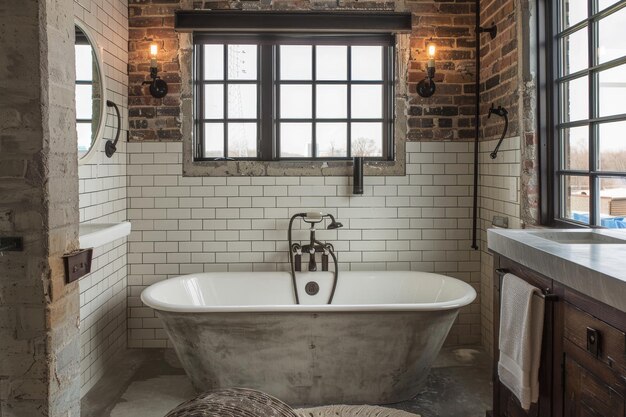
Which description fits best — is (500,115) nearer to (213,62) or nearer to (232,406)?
(213,62)

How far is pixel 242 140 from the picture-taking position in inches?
170

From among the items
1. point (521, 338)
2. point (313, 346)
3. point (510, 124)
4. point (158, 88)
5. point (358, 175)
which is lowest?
point (313, 346)

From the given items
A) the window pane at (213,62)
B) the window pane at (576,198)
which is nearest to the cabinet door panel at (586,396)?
the window pane at (576,198)

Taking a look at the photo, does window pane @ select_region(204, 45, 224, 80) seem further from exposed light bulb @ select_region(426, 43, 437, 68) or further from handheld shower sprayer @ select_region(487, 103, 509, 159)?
handheld shower sprayer @ select_region(487, 103, 509, 159)

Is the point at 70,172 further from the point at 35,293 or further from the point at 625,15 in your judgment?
the point at 625,15

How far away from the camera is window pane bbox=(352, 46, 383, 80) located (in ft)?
14.2

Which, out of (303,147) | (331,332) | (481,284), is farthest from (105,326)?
(481,284)

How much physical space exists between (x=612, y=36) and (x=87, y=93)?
313 centimetres

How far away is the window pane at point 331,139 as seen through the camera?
434cm

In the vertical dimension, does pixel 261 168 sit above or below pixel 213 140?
below

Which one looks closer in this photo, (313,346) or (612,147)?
(612,147)

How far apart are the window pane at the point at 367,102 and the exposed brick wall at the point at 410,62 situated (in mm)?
276

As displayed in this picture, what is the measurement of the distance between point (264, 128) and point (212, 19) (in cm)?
94

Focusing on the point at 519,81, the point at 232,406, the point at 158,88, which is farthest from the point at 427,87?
the point at 232,406
